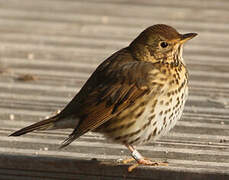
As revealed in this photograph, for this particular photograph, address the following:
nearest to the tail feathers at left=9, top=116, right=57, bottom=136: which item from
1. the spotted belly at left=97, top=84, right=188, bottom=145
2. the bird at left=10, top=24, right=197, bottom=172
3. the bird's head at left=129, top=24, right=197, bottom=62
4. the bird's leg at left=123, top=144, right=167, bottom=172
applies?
the bird at left=10, top=24, right=197, bottom=172

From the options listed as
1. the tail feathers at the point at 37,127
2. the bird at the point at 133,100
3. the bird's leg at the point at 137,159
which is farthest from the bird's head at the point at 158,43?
the tail feathers at the point at 37,127

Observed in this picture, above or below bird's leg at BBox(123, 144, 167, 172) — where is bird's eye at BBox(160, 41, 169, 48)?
above

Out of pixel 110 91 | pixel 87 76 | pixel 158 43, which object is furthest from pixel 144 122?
pixel 87 76

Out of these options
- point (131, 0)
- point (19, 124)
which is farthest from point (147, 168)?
point (131, 0)

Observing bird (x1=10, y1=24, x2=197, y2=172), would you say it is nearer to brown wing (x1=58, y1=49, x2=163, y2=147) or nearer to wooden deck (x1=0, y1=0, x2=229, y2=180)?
brown wing (x1=58, y1=49, x2=163, y2=147)

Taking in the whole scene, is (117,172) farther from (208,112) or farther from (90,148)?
(208,112)

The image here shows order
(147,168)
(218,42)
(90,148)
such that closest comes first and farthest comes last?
(147,168) → (90,148) → (218,42)

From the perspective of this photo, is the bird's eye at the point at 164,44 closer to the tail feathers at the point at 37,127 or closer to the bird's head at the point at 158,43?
the bird's head at the point at 158,43

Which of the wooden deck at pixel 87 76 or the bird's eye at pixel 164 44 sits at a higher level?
the bird's eye at pixel 164 44
